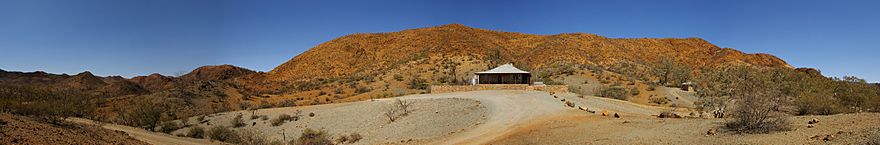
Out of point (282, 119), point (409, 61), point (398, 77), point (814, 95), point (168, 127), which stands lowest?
Result: point (168, 127)

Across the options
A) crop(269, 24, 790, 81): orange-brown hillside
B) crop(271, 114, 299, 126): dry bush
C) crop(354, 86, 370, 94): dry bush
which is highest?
crop(269, 24, 790, 81): orange-brown hillside

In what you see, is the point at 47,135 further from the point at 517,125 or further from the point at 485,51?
the point at 485,51

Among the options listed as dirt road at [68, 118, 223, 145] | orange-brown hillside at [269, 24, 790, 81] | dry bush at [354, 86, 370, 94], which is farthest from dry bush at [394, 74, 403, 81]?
dirt road at [68, 118, 223, 145]

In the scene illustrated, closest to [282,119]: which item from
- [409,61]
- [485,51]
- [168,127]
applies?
[168,127]

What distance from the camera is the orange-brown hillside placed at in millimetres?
56438

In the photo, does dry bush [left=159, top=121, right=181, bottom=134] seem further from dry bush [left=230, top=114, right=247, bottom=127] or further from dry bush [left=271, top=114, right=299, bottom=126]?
dry bush [left=271, top=114, right=299, bottom=126]

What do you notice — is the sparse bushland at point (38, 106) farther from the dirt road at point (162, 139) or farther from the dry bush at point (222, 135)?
the dry bush at point (222, 135)

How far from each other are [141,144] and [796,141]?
11900mm

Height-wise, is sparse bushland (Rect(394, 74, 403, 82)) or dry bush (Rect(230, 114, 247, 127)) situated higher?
sparse bushland (Rect(394, 74, 403, 82))

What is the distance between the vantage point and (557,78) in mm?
41906

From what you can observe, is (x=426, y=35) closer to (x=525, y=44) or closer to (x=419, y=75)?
(x=525, y=44)

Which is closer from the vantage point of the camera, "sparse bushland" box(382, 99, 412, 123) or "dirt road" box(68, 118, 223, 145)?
"dirt road" box(68, 118, 223, 145)

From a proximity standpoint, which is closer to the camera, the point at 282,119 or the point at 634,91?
the point at 282,119

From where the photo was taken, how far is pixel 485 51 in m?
58.8
